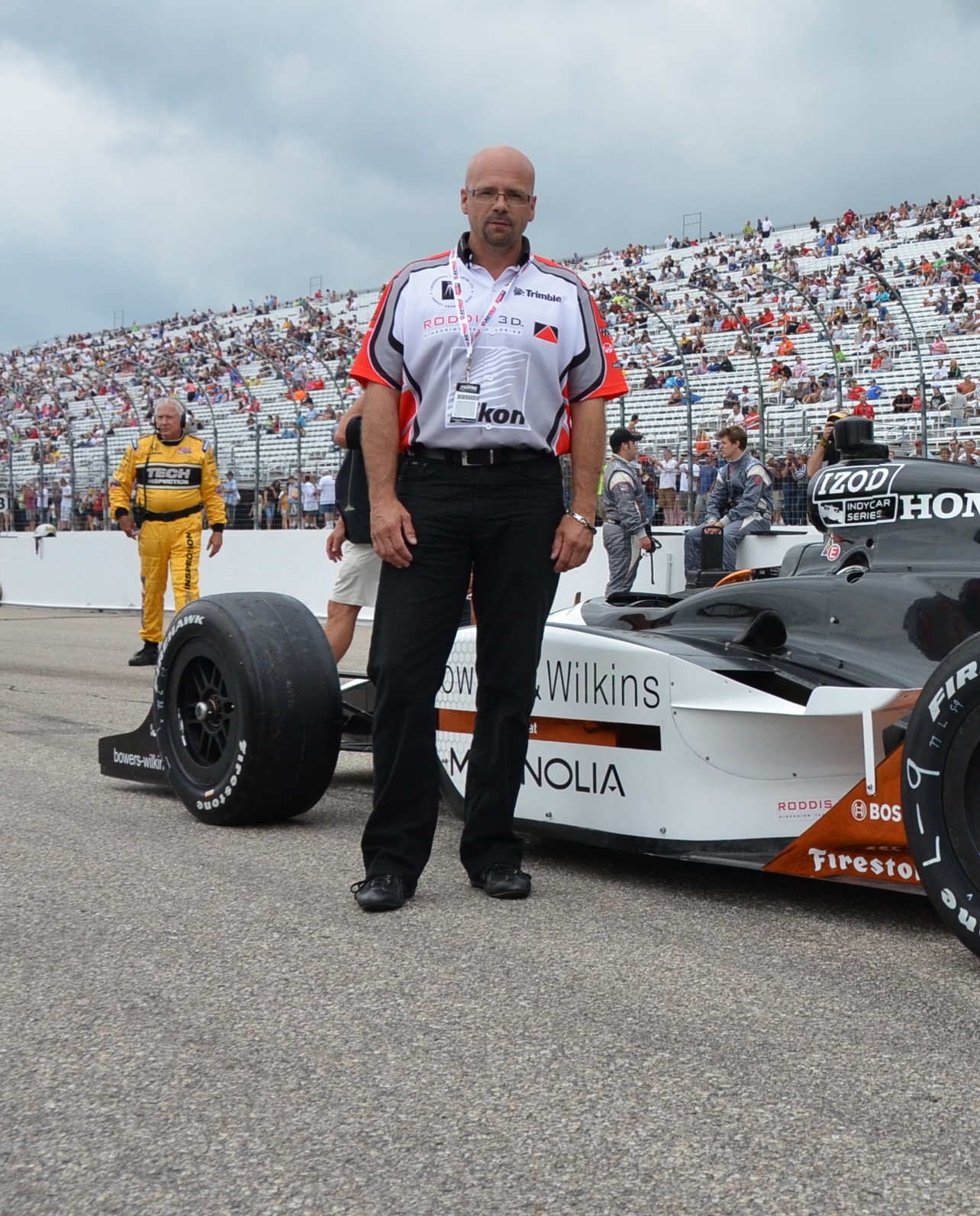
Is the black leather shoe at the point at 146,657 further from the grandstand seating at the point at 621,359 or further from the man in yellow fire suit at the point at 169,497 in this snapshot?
the grandstand seating at the point at 621,359

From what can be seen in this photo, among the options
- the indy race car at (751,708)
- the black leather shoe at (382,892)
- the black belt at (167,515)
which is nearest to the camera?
the indy race car at (751,708)

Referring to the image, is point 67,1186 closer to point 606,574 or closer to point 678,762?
point 678,762

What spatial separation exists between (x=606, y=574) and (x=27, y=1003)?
38.3 ft

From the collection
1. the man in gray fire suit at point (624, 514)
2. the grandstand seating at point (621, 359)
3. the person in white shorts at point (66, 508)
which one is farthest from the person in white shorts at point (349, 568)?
the person in white shorts at point (66, 508)

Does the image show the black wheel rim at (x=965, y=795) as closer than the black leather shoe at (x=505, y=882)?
Yes

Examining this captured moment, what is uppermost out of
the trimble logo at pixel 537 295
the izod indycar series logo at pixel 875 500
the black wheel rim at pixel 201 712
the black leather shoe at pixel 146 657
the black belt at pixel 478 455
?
the trimble logo at pixel 537 295

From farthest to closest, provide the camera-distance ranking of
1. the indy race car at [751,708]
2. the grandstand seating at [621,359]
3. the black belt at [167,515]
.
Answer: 1. the grandstand seating at [621,359]
2. the black belt at [167,515]
3. the indy race car at [751,708]

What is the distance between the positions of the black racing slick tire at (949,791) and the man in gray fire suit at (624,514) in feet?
29.9

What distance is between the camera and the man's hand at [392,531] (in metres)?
3.26

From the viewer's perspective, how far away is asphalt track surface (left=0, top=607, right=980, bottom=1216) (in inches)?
72.7

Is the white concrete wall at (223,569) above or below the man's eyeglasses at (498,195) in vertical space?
below

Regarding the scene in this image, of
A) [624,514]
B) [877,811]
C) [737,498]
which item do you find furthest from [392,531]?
[624,514]

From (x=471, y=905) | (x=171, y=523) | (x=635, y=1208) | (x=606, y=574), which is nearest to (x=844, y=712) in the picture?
A: (x=471, y=905)

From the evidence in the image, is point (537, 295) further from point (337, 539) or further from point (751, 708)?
point (337, 539)
